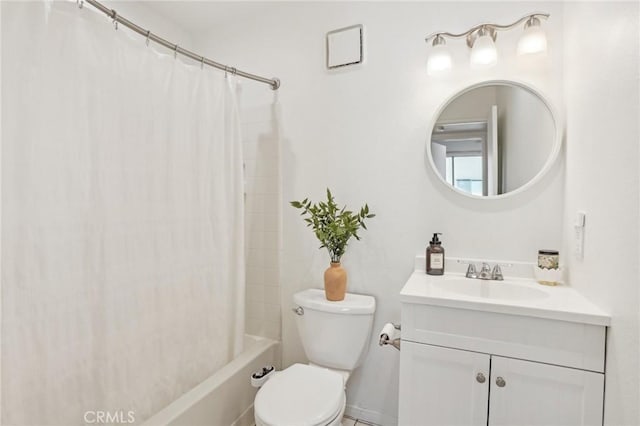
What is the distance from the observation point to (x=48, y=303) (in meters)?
1.07

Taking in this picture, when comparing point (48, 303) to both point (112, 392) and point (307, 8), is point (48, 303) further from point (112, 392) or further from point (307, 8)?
point (307, 8)

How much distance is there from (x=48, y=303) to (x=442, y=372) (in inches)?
53.8

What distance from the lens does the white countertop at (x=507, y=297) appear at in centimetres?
Result: 107

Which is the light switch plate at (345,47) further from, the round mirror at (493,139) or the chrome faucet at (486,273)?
the chrome faucet at (486,273)

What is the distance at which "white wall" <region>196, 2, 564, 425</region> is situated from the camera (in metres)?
1.54

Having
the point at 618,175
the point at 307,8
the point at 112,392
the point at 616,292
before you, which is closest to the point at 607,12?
the point at 618,175

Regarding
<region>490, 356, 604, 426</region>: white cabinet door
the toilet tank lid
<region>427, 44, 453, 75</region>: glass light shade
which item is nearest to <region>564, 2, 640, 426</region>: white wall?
<region>490, 356, 604, 426</region>: white cabinet door

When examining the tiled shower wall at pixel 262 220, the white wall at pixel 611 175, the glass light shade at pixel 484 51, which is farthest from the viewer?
the tiled shower wall at pixel 262 220

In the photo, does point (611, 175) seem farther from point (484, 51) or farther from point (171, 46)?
point (171, 46)

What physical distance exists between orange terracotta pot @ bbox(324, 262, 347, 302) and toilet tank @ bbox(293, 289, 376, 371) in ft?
0.10

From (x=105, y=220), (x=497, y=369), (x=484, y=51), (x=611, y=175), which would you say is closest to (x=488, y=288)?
(x=497, y=369)

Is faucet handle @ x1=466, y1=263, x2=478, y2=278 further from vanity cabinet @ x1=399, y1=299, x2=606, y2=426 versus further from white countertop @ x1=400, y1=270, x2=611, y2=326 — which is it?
vanity cabinet @ x1=399, y1=299, x2=606, y2=426

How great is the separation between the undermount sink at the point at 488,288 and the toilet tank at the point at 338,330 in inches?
15.5

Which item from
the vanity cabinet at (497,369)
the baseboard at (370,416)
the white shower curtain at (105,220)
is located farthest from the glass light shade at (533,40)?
the baseboard at (370,416)
